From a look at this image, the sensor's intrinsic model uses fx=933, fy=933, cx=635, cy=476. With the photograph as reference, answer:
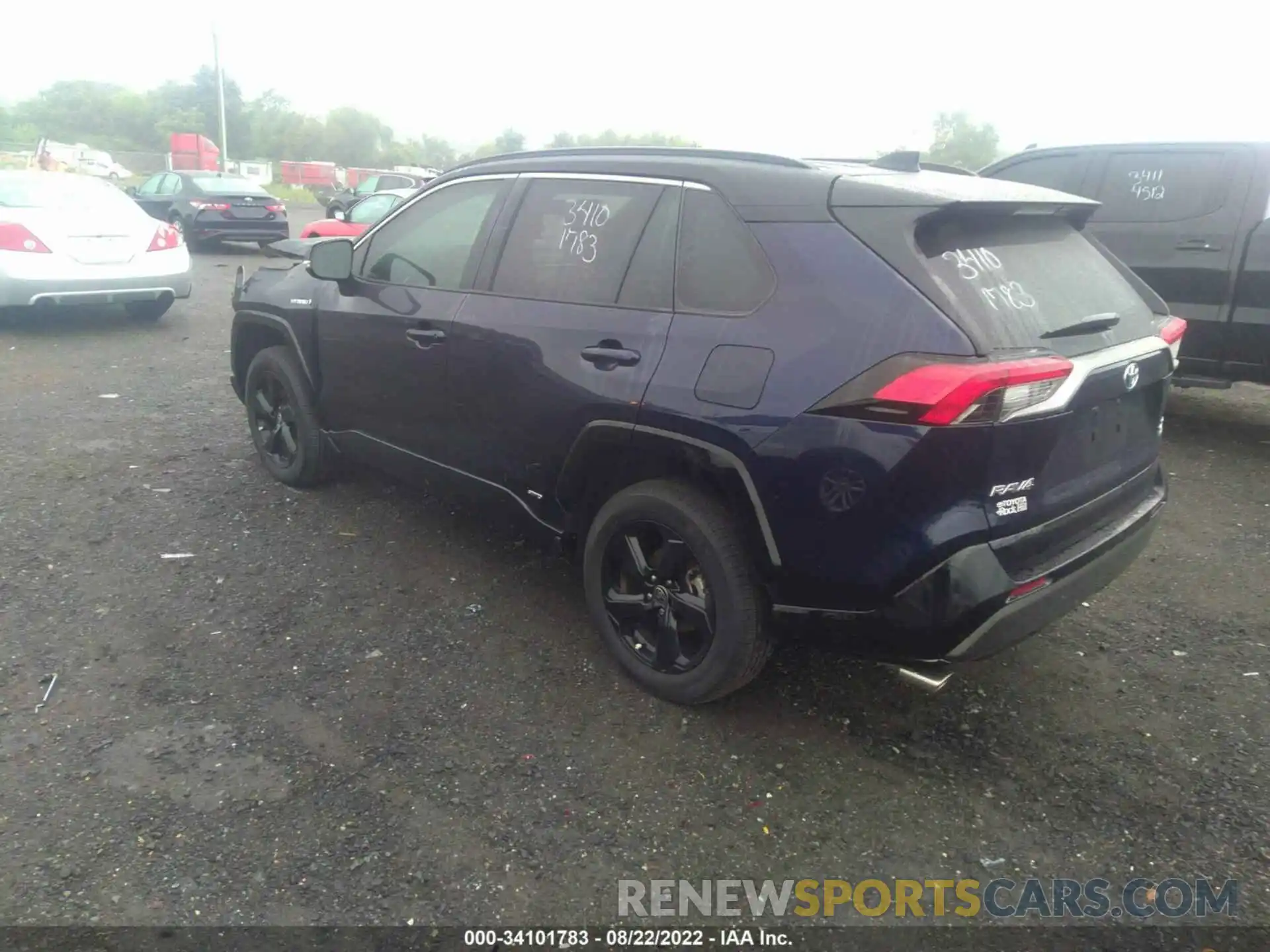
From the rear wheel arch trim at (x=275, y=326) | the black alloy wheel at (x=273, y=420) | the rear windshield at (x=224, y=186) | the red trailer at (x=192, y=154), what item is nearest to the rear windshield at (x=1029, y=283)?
the rear wheel arch trim at (x=275, y=326)

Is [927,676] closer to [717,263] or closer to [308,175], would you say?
[717,263]

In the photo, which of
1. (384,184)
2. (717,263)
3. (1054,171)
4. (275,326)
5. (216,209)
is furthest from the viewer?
(384,184)

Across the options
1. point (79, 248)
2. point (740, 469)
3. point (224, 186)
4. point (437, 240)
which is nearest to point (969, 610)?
point (740, 469)

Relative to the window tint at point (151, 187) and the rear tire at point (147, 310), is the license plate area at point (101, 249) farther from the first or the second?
the window tint at point (151, 187)

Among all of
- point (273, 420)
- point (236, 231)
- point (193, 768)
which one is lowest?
point (193, 768)

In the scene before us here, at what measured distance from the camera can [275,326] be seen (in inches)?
187

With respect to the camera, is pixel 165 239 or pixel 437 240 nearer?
pixel 437 240

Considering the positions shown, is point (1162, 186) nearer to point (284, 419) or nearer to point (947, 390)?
point (947, 390)

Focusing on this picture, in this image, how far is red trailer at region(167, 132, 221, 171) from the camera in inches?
1852

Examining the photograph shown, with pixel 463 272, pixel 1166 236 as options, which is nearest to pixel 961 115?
pixel 1166 236

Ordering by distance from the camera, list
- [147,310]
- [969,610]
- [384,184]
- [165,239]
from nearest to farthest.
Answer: [969,610]
[165,239]
[147,310]
[384,184]

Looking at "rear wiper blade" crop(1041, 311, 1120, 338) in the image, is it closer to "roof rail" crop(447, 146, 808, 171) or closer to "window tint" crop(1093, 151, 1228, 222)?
"roof rail" crop(447, 146, 808, 171)

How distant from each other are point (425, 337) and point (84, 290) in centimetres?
609

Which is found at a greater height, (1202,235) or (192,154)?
(192,154)
